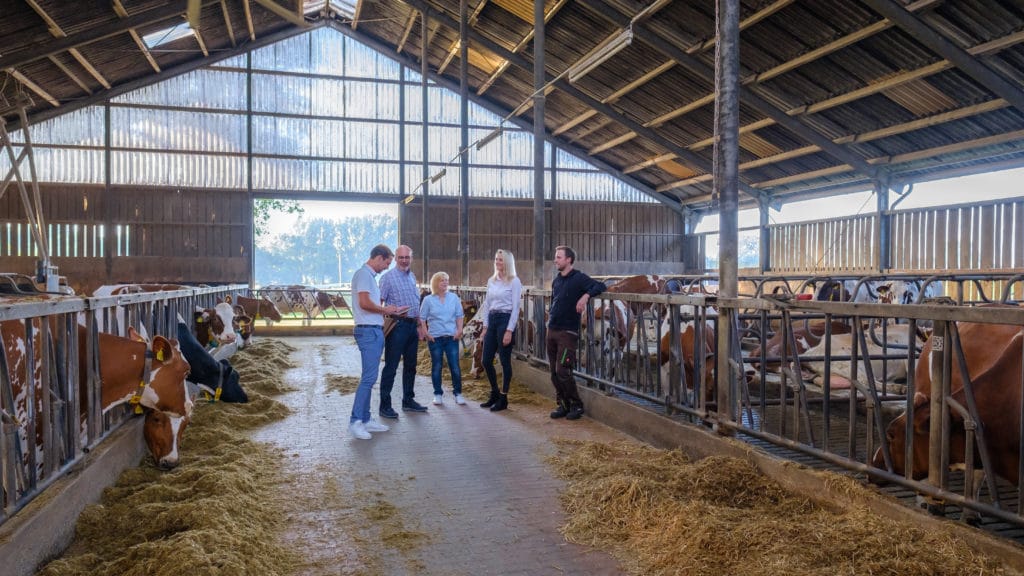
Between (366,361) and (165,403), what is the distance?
1.59m

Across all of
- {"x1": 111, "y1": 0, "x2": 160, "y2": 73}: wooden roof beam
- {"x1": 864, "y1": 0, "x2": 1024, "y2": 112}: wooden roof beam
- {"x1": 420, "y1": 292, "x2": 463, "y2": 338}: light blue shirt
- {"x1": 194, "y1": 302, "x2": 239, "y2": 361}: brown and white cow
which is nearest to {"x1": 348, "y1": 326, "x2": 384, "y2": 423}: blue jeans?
{"x1": 420, "y1": 292, "x2": 463, "y2": 338}: light blue shirt

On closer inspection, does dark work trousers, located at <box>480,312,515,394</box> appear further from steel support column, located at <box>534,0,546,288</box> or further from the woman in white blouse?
steel support column, located at <box>534,0,546,288</box>

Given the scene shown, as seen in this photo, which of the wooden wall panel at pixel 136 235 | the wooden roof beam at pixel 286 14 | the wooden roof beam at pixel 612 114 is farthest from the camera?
the wooden wall panel at pixel 136 235

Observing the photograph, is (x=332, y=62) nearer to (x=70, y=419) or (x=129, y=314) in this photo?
(x=129, y=314)

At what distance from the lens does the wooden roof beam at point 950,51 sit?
1081cm

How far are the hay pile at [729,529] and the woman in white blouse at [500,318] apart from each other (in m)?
2.44

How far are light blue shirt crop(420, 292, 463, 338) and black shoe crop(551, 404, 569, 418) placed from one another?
1458 mm

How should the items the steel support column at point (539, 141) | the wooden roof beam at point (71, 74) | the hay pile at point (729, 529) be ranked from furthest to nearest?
the wooden roof beam at point (71, 74) < the steel support column at point (539, 141) < the hay pile at point (729, 529)

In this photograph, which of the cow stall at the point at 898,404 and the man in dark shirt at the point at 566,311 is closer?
the cow stall at the point at 898,404

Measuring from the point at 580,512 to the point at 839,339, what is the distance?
4.37m

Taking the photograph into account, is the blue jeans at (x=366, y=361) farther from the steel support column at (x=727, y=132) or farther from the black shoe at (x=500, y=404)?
the steel support column at (x=727, y=132)

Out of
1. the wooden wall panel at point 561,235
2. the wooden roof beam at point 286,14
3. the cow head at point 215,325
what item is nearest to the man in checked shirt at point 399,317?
the wooden roof beam at point 286,14

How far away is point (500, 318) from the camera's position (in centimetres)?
709

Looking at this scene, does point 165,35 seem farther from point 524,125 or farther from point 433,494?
point 433,494
